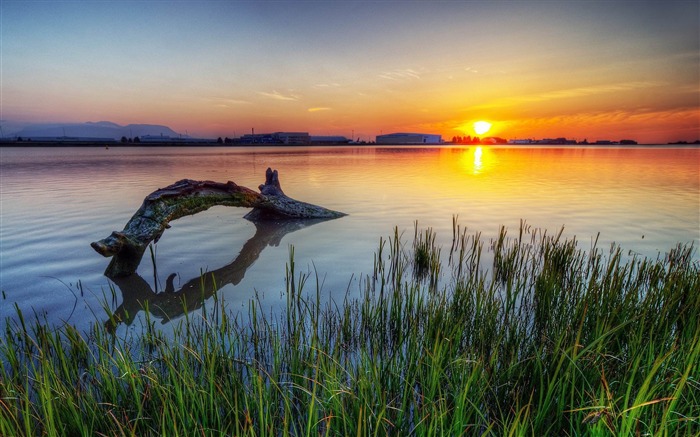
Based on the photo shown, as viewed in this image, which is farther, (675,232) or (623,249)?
(675,232)

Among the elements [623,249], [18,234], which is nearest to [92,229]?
[18,234]

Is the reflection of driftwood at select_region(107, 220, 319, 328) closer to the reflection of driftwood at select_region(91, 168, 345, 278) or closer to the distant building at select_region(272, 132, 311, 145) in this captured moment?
the reflection of driftwood at select_region(91, 168, 345, 278)

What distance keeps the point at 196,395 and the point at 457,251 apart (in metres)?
6.95

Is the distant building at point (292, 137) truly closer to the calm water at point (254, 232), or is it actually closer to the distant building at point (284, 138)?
the distant building at point (284, 138)

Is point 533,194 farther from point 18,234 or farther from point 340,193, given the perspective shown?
point 18,234

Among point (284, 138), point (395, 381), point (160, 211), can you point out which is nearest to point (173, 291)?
point (160, 211)

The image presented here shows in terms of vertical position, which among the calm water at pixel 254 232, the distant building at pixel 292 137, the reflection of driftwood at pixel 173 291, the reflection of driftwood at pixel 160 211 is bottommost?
the reflection of driftwood at pixel 173 291

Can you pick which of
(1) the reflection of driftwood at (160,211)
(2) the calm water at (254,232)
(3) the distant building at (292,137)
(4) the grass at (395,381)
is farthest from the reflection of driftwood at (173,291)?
(3) the distant building at (292,137)

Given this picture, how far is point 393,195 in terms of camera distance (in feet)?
56.1

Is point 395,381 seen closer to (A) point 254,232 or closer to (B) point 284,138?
(A) point 254,232

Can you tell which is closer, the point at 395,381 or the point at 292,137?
the point at 395,381

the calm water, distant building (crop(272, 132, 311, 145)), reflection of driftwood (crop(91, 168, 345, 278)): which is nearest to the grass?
the calm water

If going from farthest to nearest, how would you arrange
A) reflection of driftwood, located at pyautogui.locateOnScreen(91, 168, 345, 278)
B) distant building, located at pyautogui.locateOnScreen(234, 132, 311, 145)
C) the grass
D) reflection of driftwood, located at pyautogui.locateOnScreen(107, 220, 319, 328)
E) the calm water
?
distant building, located at pyautogui.locateOnScreen(234, 132, 311, 145)
reflection of driftwood, located at pyautogui.locateOnScreen(91, 168, 345, 278)
the calm water
reflection of driftwood, located at pyautogui.locateOnScreen(107, 220, 319, 328)
the grass

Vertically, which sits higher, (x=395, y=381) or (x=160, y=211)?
(x=160, y=211)
